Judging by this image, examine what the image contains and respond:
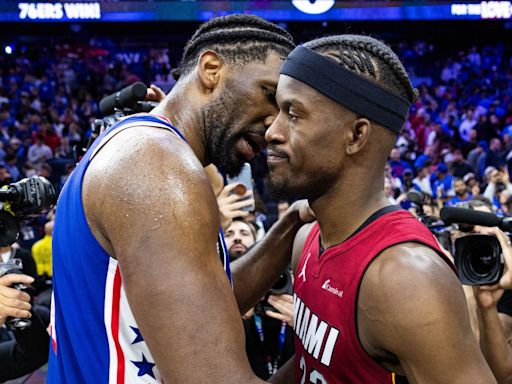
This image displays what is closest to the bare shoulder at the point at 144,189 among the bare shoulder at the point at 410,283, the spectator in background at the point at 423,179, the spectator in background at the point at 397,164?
the bare shoulder at the point at 410,283

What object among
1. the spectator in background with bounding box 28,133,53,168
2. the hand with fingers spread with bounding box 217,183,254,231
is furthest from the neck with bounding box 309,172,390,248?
the spectator in background with bounding box 28,133,53,168

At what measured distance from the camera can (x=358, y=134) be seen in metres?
1.68

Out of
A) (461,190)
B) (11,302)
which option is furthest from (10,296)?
(461,190)

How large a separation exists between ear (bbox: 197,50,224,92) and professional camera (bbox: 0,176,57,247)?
1.08 metres

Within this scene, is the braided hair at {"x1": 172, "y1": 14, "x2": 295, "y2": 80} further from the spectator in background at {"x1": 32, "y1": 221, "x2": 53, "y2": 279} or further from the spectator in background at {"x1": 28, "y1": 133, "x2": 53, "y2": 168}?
the spectator in background at {"x1": 28, "y1": 133, "x2": 53, "y2": 168}

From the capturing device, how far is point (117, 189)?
1.28m

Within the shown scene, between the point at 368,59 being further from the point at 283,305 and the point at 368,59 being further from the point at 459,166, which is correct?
the point at 459,166

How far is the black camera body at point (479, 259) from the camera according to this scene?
8.52 ft

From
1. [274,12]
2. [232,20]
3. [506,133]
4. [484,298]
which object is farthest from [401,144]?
[232,20]

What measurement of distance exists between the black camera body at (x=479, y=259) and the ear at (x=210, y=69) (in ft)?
4.67

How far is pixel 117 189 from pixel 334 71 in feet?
2.25

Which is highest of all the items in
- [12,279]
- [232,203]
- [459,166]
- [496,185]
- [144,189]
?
[144,189]

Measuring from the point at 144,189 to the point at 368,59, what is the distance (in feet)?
2.49

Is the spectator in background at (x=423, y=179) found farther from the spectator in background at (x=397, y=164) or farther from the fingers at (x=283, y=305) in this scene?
the fingers at (x=283, y=305)
